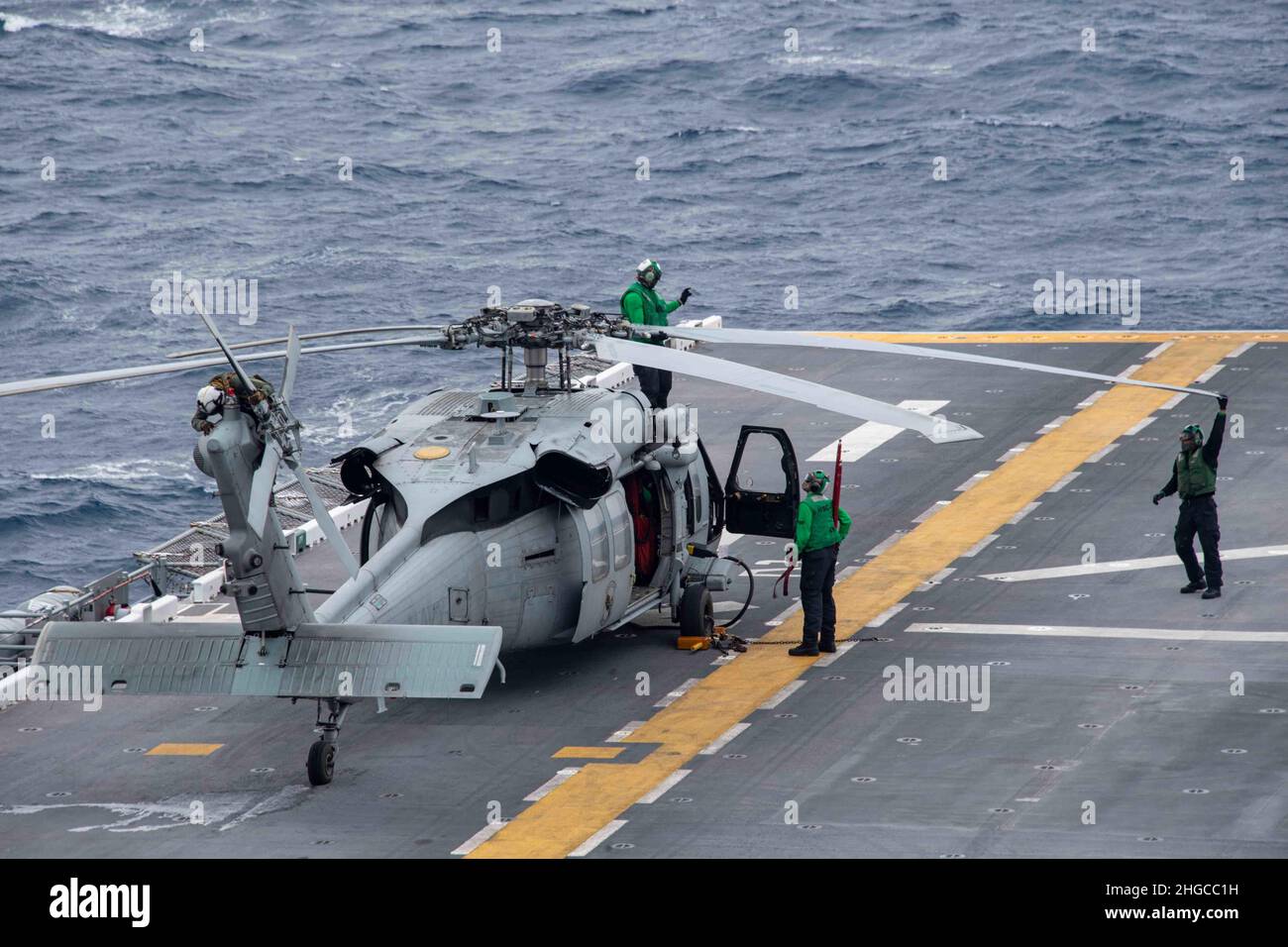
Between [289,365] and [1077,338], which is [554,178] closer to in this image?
[1077,338]

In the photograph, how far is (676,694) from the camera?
90.0 feet

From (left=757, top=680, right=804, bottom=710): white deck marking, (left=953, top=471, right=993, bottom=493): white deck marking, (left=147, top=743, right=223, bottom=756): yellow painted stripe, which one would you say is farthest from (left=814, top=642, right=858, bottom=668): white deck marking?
(left=953, top=471, right=993, bottom=493): white deck marking

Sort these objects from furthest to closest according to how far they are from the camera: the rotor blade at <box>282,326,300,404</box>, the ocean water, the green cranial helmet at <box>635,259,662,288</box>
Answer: the ocean water → the green cranial helmet at <box>635,259,662,288</box> → the rotor blade at <box>282,326,300,404</box>

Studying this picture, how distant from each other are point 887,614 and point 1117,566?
4.01 meters

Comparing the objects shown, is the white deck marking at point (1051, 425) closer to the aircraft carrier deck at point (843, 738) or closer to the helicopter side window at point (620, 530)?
the aircraft carrier deck at point (843, 738)

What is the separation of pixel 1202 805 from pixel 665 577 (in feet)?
30.5

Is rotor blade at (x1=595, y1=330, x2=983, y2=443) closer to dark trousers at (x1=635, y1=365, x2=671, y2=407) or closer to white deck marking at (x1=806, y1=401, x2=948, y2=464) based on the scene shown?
dark trousers at (x1=635, y1=365, x2=671, y2=407)

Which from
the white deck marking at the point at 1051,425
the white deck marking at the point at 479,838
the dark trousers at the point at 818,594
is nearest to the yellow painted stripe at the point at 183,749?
the white deck marking at the point at 479,838

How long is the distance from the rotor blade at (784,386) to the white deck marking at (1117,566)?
29.1ft

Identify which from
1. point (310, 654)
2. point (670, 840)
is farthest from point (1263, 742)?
point (310, 654)

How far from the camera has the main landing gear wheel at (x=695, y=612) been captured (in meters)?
29.2

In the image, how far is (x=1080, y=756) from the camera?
24438mm

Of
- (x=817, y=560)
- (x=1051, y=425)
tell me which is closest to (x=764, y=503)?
(x=817, y=560)

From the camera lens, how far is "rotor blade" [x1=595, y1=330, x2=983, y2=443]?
21000 mm
